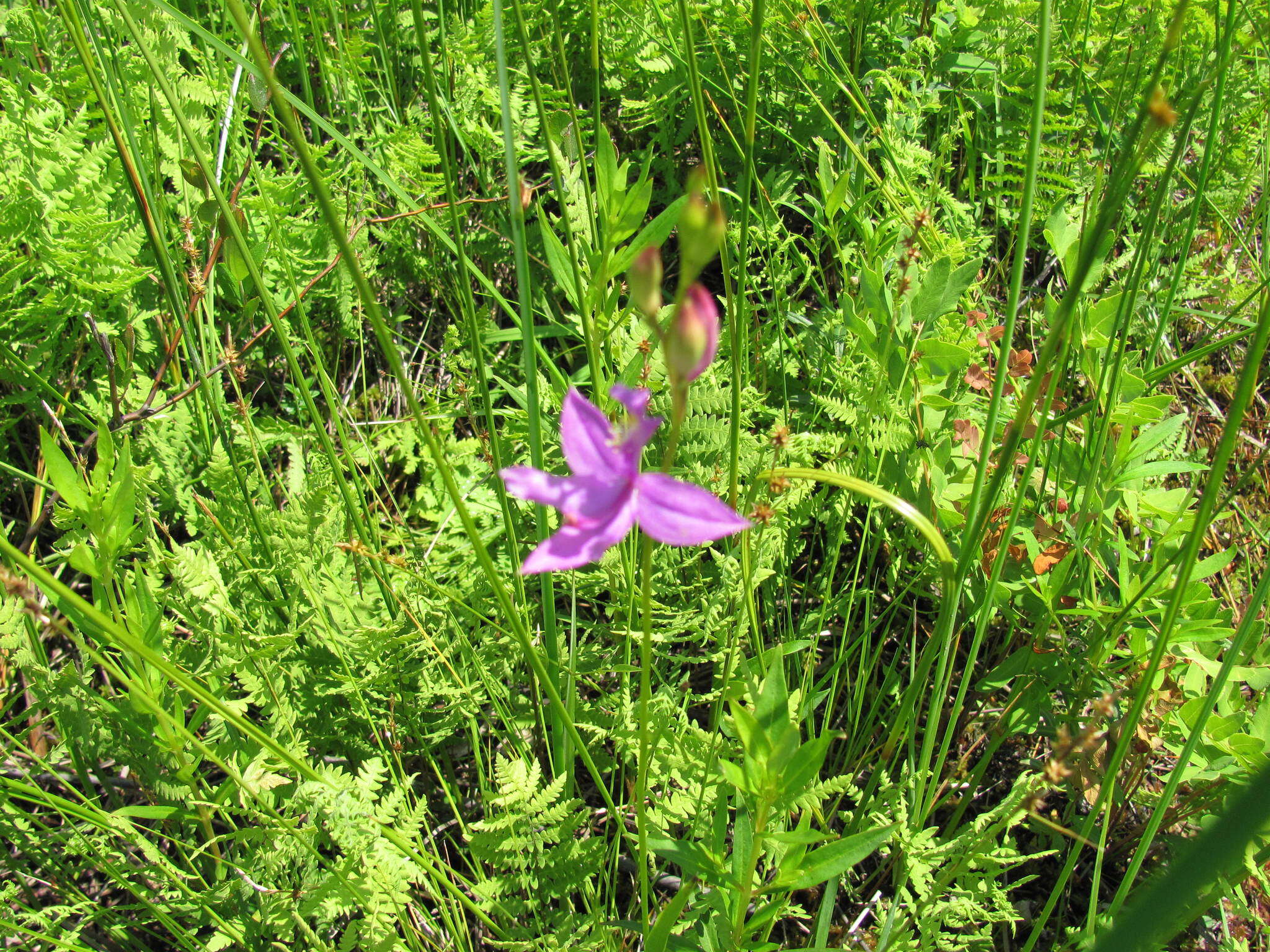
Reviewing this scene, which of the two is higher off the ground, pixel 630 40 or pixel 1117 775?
pixel 630 40

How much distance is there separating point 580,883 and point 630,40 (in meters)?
2.46

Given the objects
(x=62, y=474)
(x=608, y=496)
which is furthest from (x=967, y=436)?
(x=62, y=474)

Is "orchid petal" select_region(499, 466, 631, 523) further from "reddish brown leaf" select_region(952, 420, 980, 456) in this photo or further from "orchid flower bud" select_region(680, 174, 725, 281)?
"reddish brown leaf" select_region(952, 420, 980, 456)

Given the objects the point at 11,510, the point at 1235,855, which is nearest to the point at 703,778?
the point at 1235,855

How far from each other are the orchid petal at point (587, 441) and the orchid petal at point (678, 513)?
0.12ft

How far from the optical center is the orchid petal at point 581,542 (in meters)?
0.69

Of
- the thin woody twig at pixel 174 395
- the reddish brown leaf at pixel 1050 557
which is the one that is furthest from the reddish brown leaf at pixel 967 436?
the thin woody twig at pixel 174 395

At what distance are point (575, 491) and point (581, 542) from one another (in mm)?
57

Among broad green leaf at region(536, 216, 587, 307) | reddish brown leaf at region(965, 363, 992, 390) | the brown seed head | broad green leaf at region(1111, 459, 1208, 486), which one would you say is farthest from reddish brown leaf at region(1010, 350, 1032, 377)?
broad green leaf at region(536, 216, 587, 307)

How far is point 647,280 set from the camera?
27.4 inches

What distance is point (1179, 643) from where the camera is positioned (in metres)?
1.56

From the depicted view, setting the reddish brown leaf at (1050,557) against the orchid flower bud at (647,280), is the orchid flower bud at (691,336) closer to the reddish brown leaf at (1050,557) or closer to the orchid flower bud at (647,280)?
the orchid flower bud at (647,280)

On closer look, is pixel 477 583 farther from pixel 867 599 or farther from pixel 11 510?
pixel 11 510

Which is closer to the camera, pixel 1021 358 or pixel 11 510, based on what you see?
pixel 1021 358
